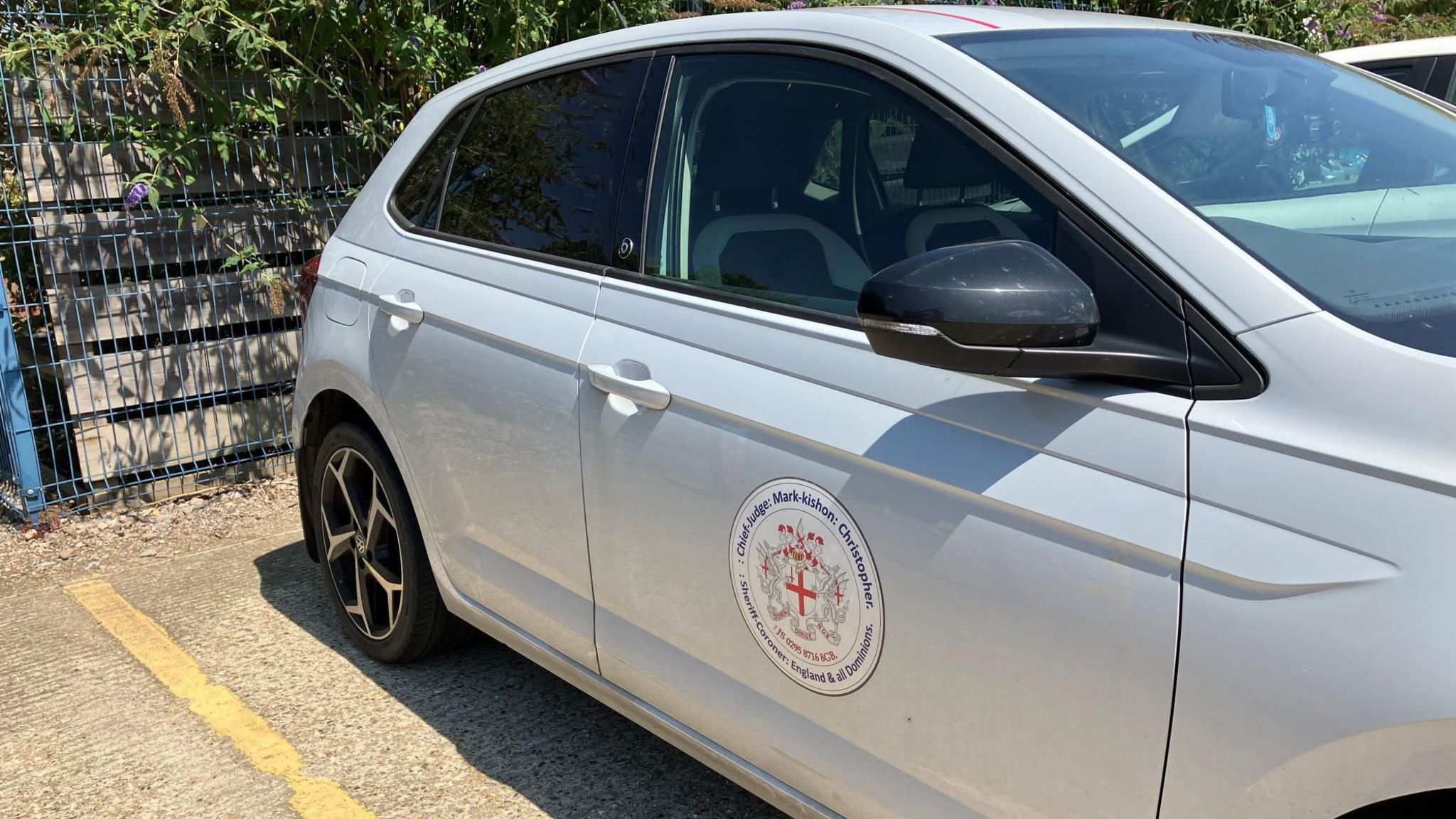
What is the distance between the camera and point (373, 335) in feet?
11.0

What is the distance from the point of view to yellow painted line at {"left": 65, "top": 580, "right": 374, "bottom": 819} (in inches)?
121

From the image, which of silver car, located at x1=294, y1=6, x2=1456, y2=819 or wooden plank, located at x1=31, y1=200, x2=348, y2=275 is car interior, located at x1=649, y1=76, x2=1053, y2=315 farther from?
wooden plank, located at x1=31, y1=200, x2=348, y2=275

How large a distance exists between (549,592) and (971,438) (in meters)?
1.34

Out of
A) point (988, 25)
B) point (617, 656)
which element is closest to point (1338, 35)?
point (988, 25)

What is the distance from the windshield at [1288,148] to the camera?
171cm

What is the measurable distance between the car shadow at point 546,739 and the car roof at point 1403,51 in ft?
18.2

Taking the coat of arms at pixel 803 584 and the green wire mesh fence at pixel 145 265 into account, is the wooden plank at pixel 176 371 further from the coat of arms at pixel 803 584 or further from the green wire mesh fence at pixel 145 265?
the coat of arms at pixel 803 584

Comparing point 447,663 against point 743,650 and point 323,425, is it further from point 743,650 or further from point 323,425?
point 743,650

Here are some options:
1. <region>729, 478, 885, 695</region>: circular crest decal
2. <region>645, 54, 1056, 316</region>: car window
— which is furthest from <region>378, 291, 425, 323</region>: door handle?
<region>729, 478, 885, 695</region>: circular crest decal

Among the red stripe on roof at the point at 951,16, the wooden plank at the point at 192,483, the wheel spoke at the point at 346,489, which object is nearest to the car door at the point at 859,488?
the red stripe on roof at the point at 951,16

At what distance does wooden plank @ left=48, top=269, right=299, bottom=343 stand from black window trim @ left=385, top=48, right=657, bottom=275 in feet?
7.54

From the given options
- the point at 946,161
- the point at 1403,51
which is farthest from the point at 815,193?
the point at 1403,51

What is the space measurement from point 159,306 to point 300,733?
106 inches

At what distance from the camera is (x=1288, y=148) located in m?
2.12
